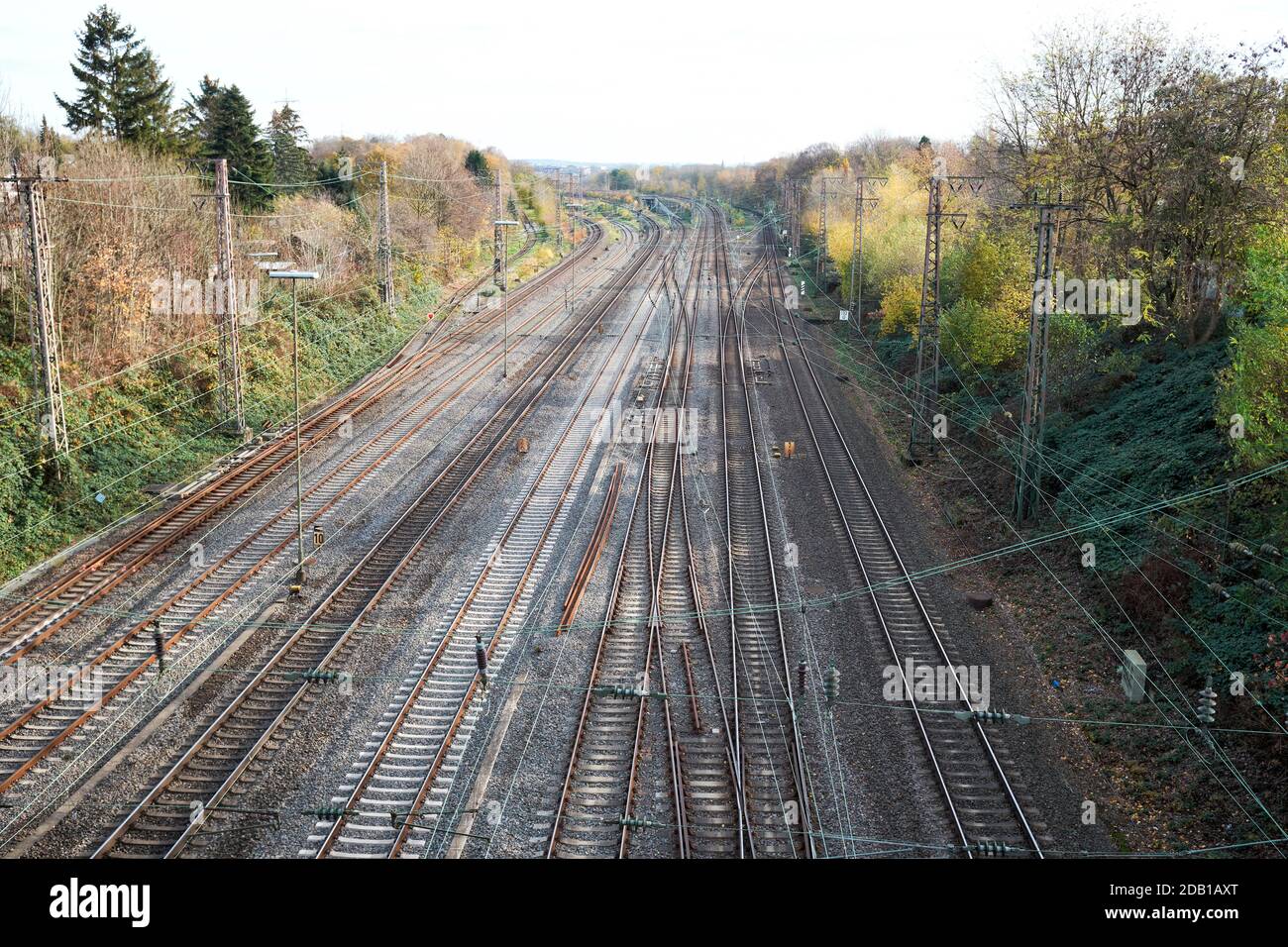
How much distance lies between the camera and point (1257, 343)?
56.0 feet

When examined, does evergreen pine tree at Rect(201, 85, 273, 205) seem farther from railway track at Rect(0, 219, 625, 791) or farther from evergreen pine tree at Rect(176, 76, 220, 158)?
railway track at Rect(0, 219, 625, 791)

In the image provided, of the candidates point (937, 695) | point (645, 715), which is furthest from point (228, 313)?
point (937, 695)

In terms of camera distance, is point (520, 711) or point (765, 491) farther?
point (765, 491)

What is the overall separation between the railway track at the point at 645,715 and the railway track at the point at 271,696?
4707mm

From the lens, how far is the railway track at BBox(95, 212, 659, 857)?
43.4 feet

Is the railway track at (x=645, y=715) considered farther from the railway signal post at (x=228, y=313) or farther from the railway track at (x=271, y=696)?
the railway signal post at (x=228, y=313)

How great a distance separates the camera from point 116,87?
41.6 m

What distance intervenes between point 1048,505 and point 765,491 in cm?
738

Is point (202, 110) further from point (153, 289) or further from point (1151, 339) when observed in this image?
point (1151, 339)

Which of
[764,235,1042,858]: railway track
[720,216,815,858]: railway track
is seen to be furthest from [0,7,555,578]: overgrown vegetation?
[764,235,1042,858]: railway track

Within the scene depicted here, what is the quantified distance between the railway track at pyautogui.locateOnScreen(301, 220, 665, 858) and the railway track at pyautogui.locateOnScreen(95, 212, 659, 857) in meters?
1.58

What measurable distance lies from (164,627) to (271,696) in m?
3.62

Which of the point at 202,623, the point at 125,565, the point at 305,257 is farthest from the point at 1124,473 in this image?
the point at 305,257
